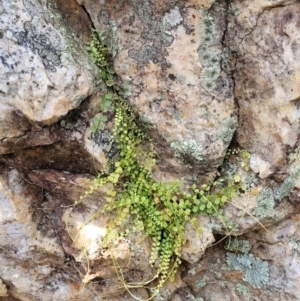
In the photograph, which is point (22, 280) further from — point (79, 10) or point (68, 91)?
point (79, 10)

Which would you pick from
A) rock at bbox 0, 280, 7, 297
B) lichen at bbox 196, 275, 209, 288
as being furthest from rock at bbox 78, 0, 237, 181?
rock at bbox 0, 280, 7, 297

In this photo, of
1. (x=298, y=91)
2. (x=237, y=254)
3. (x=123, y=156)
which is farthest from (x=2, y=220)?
(x=298, y=91)

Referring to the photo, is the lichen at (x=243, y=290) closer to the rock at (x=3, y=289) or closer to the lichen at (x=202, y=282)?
the lichen at (x=202, y=282)

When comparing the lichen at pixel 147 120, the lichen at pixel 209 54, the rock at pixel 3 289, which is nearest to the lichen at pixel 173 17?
the lichen at pixel 209 54

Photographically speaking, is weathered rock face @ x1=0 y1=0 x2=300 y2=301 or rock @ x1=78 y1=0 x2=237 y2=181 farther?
rock @ x1=78 y1=0 x2=237 y2=181

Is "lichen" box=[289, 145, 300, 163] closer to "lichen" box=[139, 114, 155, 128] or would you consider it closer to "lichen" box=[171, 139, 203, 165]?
"lichen" box=[171, 139, 203, 165]

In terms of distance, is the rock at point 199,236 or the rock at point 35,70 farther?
the rock at point 199,236

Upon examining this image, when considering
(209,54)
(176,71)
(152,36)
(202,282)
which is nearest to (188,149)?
(176,71)
